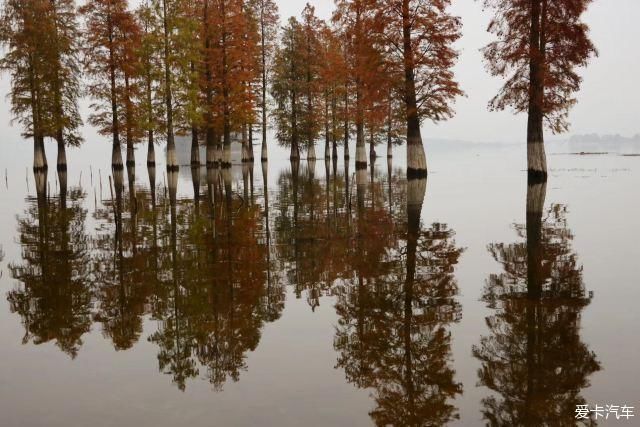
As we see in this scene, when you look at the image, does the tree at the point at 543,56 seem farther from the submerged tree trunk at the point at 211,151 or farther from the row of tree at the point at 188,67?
the submerged tree trunk at the point at 211,151

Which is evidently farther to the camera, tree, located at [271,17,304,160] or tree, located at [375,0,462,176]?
tree, located at [271,17,304,160]

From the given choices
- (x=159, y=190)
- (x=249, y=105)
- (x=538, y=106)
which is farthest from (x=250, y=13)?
(x=538, y=106)

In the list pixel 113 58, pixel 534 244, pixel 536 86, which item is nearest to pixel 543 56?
pixel 536 86

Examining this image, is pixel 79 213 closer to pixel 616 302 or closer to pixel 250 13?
pixel 616 302

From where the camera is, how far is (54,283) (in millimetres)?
8742

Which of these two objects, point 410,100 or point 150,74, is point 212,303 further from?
point 150,74

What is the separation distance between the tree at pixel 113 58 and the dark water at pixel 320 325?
28210mm

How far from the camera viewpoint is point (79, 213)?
1848cm

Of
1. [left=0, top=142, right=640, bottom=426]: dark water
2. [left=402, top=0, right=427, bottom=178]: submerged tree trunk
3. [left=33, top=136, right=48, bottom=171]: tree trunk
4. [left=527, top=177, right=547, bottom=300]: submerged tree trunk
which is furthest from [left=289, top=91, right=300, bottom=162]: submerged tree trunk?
[left=0, top=142, right=640, bottom=426]: dark water

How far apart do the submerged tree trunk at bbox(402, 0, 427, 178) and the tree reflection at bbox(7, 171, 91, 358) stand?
1732cm

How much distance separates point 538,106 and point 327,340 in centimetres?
2199

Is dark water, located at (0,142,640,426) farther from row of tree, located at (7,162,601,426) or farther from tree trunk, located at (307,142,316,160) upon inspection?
tree trunk, located at (307,142,316,160)

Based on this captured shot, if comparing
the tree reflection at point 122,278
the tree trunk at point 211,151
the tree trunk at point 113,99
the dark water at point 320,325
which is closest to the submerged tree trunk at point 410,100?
the dark water at point 320,325

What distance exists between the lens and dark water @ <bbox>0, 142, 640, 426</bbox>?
4559mm
